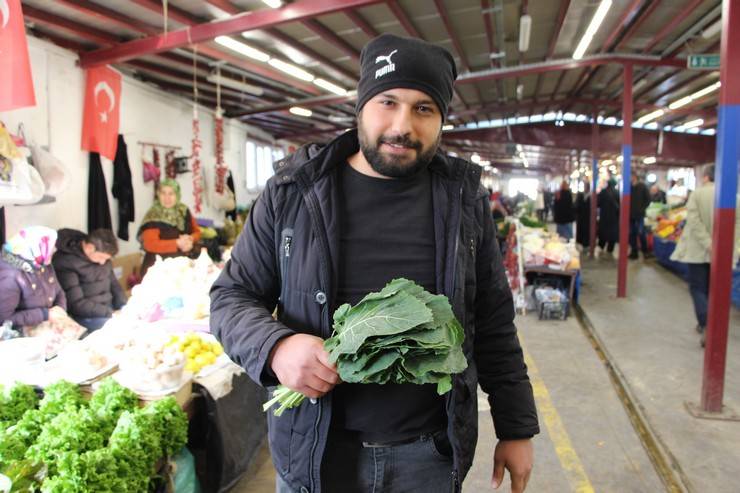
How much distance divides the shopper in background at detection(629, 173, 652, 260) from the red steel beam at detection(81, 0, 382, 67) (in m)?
9.90

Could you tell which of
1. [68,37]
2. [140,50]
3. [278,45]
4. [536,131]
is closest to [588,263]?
[536,131]

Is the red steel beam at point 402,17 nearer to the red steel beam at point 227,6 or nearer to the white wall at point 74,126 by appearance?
the red steel beam at point 227,6

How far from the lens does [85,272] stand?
5285 mm

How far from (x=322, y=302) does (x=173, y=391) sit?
5.98ft

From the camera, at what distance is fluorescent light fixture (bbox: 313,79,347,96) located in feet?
33.6

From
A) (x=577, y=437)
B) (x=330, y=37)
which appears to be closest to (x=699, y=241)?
(x=577, y=437)

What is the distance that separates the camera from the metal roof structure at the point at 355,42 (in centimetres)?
617

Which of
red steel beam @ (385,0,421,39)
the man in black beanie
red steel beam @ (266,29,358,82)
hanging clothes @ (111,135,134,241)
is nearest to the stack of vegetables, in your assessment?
the man in black beanie

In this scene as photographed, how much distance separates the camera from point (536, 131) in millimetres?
18516

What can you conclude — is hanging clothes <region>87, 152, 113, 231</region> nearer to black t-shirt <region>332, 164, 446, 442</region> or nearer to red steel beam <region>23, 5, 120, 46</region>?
red steel beam <region>23, 5, 120, 46</region>

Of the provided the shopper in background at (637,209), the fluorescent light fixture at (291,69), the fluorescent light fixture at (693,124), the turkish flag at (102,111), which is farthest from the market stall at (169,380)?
the fluorescent light fixture at (693,124)

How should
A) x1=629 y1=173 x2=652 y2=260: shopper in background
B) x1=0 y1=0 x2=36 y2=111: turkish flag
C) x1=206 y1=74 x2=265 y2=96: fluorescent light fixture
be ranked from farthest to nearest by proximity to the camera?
x1=629 y1=173 x2=652 y2=260: shopper in background < x1=206 y1=74 x2=265 y2=96: fluorescent light fixture < x1=0 y1=0 x2=36 y2=111: turkish flag

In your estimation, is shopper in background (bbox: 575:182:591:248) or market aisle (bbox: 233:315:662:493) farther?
shopper in background (bbox: 575:182:591:248)

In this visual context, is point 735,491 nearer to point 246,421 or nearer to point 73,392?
point 246,421
